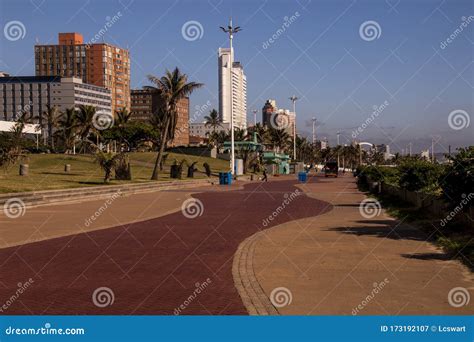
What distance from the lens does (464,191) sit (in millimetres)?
12273

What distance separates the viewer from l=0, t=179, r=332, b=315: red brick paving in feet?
22.5

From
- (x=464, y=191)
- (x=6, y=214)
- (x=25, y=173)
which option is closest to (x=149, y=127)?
(x=25, y=173)

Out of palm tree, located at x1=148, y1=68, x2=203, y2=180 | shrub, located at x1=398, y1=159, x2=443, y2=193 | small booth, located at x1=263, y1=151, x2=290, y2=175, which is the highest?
palm tree, located at x1=148, y1=68, x2=203, y2=180

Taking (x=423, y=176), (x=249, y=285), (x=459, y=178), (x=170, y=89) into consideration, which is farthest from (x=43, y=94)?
(x=249, y=285)

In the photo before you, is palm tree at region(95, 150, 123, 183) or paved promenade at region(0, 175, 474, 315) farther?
palm tree at region(95, 150, 123, 183)

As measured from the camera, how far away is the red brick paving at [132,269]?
270 inches

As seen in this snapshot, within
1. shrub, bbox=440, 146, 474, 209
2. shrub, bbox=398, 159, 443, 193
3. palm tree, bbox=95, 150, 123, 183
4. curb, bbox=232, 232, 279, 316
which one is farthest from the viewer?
palm tree, bbox=95, 150, 123, 183

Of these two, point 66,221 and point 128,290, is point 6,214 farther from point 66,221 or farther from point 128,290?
point 128,290

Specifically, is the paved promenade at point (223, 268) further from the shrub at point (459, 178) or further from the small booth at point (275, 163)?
the small booth at point (275, 163)

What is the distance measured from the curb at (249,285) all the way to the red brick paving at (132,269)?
13cm

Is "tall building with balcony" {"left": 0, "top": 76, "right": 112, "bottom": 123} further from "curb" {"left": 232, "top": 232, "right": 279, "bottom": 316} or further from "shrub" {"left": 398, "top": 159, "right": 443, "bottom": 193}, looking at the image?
"curb" {"left": 232, "top": 232, "right": 279, "bottom": 316}

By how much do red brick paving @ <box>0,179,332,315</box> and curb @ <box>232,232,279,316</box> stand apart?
13cm

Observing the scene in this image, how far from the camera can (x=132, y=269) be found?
30.0ft

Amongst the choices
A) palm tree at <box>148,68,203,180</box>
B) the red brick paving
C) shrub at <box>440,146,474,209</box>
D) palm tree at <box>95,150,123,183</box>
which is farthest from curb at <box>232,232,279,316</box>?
palm tree at <box>148,68,203,180</box>
